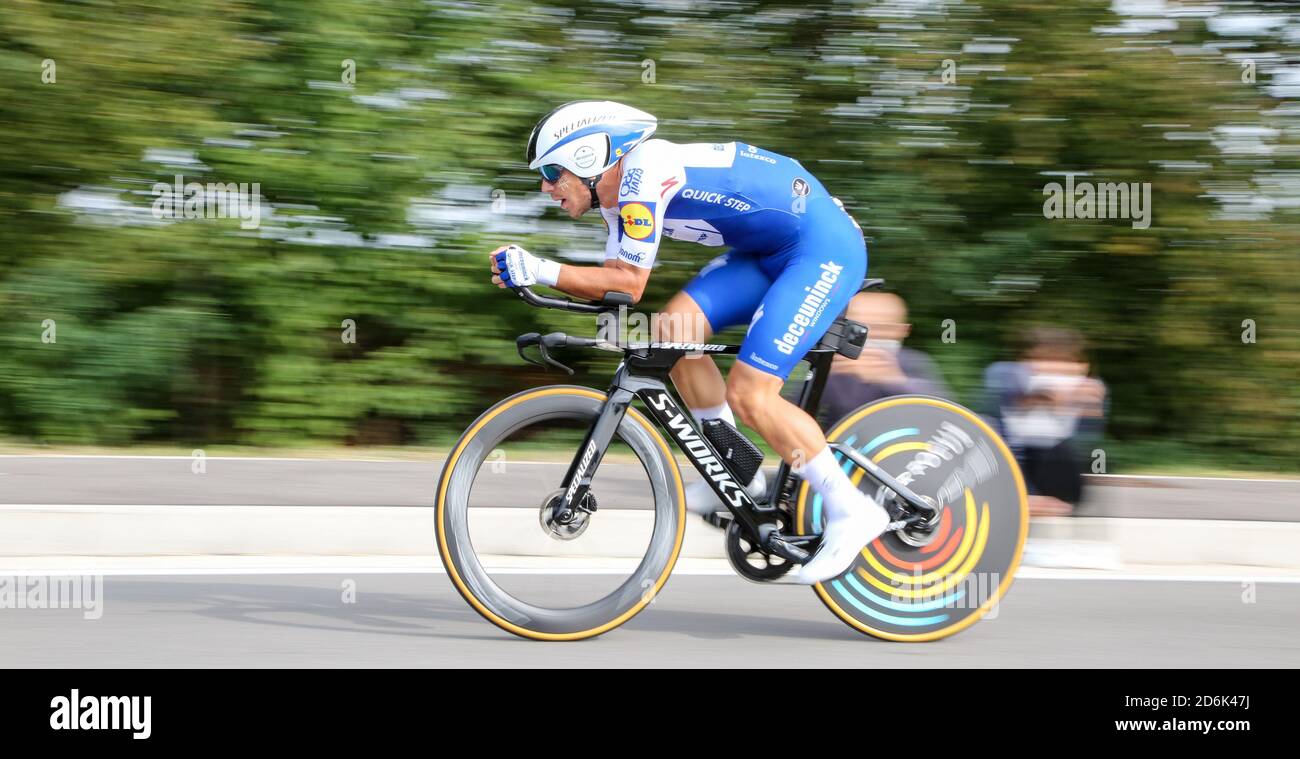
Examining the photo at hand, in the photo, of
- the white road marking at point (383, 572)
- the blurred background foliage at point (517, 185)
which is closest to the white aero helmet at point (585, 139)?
the white road marking at point (383, 572)

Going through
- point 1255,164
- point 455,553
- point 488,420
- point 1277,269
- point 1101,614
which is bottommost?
point 1101,614

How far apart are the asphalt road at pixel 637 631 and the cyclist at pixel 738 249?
1.54 feet

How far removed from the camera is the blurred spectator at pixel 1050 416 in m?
6.09

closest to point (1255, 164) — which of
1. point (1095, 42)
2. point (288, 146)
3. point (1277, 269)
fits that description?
point (1277, 269)

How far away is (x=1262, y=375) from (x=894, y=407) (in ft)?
19.7

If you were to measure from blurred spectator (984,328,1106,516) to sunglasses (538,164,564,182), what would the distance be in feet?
10.2

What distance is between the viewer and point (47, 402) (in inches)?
339

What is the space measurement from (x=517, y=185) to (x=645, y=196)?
5.56 meters

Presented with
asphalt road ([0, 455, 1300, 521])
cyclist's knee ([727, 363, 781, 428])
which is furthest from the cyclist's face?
asphalt road ([0, 455, 1300, 521])

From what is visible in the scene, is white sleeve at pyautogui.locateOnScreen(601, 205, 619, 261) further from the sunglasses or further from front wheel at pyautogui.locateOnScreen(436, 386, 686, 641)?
front wheel at pyautogui.locateOnScreen(436, 386, 686, 641)

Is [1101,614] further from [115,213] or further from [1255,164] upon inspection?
[115,213]

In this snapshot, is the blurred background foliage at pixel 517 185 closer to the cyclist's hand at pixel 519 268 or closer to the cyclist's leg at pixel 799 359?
the cyclist's leg at pixel 799 359

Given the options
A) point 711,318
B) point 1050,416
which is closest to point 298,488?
point 711,318
